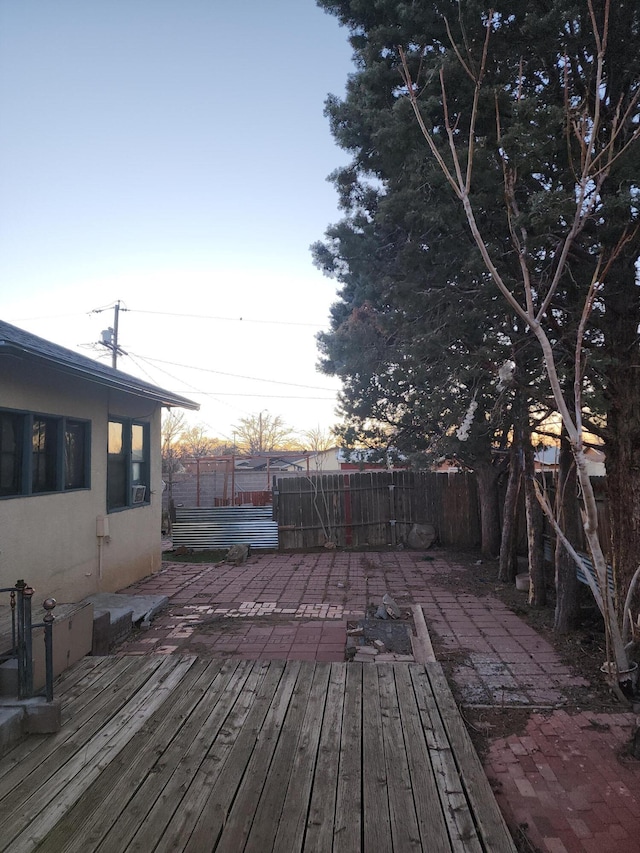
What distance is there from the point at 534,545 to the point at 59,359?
20.7 feet

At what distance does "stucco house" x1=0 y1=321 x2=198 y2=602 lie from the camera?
17.5 ft

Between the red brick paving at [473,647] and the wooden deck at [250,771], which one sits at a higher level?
the wooden deck at [250,771]

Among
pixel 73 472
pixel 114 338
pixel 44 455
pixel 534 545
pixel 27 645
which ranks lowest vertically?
pixel 534 545

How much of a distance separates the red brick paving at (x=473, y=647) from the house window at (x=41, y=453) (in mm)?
2120

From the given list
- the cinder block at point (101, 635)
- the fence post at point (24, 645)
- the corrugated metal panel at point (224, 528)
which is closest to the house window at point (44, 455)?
the cinder block at point (101, 635)

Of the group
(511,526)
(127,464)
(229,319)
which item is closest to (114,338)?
(229,319)

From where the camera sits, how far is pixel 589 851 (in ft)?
7.43

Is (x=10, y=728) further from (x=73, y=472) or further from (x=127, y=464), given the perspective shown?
(x=127, y=464)

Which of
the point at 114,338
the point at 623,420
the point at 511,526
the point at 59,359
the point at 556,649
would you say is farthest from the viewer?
the point at 114,338

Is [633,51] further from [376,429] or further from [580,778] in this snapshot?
[376,429]

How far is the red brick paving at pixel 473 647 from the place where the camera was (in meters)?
2.59

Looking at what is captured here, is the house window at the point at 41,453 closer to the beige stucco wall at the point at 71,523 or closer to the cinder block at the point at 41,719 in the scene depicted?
the beige stucco wall at the point at 71,523

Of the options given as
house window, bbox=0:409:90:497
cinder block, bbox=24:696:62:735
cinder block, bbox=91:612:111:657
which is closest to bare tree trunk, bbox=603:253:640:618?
cinder block, bbox=24:696:62:735

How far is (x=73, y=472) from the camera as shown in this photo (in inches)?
265
